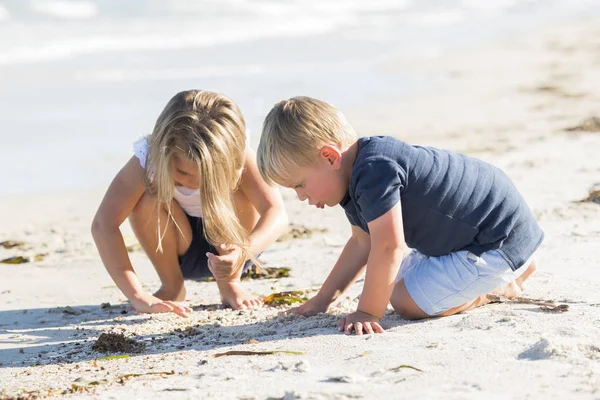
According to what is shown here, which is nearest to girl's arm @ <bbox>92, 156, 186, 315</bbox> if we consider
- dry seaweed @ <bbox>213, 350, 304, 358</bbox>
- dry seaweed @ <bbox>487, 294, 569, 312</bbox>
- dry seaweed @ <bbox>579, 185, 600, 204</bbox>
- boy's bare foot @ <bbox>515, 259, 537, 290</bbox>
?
dry seaweed @ <bbox>213, 350, 304, 358</bbox>

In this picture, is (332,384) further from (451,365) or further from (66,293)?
(66,293)

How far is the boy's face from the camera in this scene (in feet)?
10.4

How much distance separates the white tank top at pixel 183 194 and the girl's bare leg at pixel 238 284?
19 cm

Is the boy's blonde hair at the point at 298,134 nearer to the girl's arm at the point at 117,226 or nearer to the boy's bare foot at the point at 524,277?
the girl's arm at the point at 117,226

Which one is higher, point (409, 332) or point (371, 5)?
point (371, 5)

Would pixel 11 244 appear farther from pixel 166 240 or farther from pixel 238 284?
pixel 238 284

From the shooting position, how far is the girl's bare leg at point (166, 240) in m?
3.96

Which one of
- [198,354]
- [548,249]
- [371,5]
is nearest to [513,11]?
[371,5]

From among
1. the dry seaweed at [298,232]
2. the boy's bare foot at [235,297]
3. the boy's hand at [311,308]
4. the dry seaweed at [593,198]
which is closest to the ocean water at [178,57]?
the dry seaweed at [298,232]

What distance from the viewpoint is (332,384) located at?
2.54 metres

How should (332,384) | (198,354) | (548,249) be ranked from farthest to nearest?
(548,249), (198,354), (332,384)

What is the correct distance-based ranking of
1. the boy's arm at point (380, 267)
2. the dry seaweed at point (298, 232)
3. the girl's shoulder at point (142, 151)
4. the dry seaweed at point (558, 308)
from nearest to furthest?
the boy's arm at point (380, 267)
the dry seaweed at point (558, 308)
the girl's shoulder at point (142, 151)
the dry seaweed at point (298, 232)

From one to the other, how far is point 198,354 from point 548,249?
2.09 m

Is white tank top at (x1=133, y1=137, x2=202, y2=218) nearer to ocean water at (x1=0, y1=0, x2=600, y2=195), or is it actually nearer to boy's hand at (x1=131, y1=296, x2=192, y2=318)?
boy's hand at (x1=131, y1=296, x2=192, y2=318)
